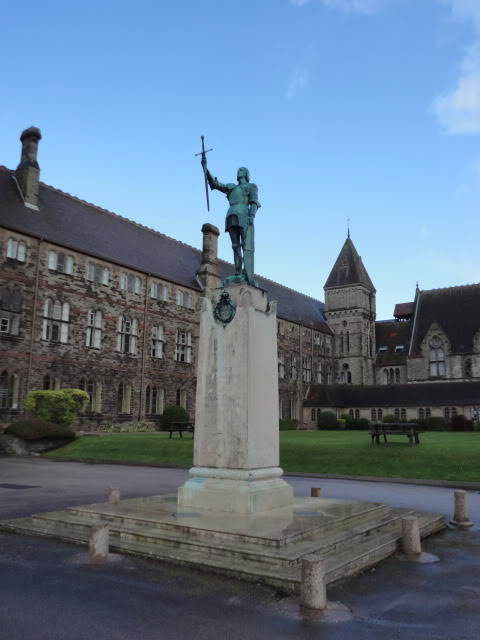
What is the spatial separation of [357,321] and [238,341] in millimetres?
63349

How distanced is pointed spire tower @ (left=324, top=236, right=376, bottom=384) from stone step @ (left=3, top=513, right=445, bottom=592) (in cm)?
6297

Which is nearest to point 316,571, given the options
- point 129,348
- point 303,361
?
point 129,348

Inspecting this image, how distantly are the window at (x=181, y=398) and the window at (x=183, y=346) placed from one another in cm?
269

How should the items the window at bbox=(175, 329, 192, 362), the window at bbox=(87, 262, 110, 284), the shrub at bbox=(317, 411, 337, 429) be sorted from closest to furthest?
the window at bbox=(87, 262, 110, 284), the window at bbox=(175, 329, 192, 362), the shrub at bbox=(317, 411, 337, 429)

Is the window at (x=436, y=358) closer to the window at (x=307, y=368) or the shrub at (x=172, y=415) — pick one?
the window at (x=307, y=368)

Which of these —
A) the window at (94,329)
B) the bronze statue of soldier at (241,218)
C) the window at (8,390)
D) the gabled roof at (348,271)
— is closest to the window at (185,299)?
the window at (94,329)

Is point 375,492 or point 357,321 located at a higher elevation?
point 357,321

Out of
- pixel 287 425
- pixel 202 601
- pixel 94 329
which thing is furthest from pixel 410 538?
pixel 287 425

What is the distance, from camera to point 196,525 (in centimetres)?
796

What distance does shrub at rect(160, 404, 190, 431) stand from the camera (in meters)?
41.2

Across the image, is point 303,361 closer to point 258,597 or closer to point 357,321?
point 357,321

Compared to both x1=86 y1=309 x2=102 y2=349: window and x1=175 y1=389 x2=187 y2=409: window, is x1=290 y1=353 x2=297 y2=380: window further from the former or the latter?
x1=86 y1=309 x2=102 y2=349: window

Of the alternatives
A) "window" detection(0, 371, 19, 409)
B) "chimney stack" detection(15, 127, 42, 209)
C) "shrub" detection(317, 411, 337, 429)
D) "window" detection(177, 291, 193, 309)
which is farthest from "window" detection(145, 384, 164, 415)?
"shrub" detection(317, 411, 337, 429)

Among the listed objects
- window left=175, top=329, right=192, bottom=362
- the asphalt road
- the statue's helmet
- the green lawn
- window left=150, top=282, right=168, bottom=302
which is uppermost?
window left=150, top=282, right=168, bottom=302
